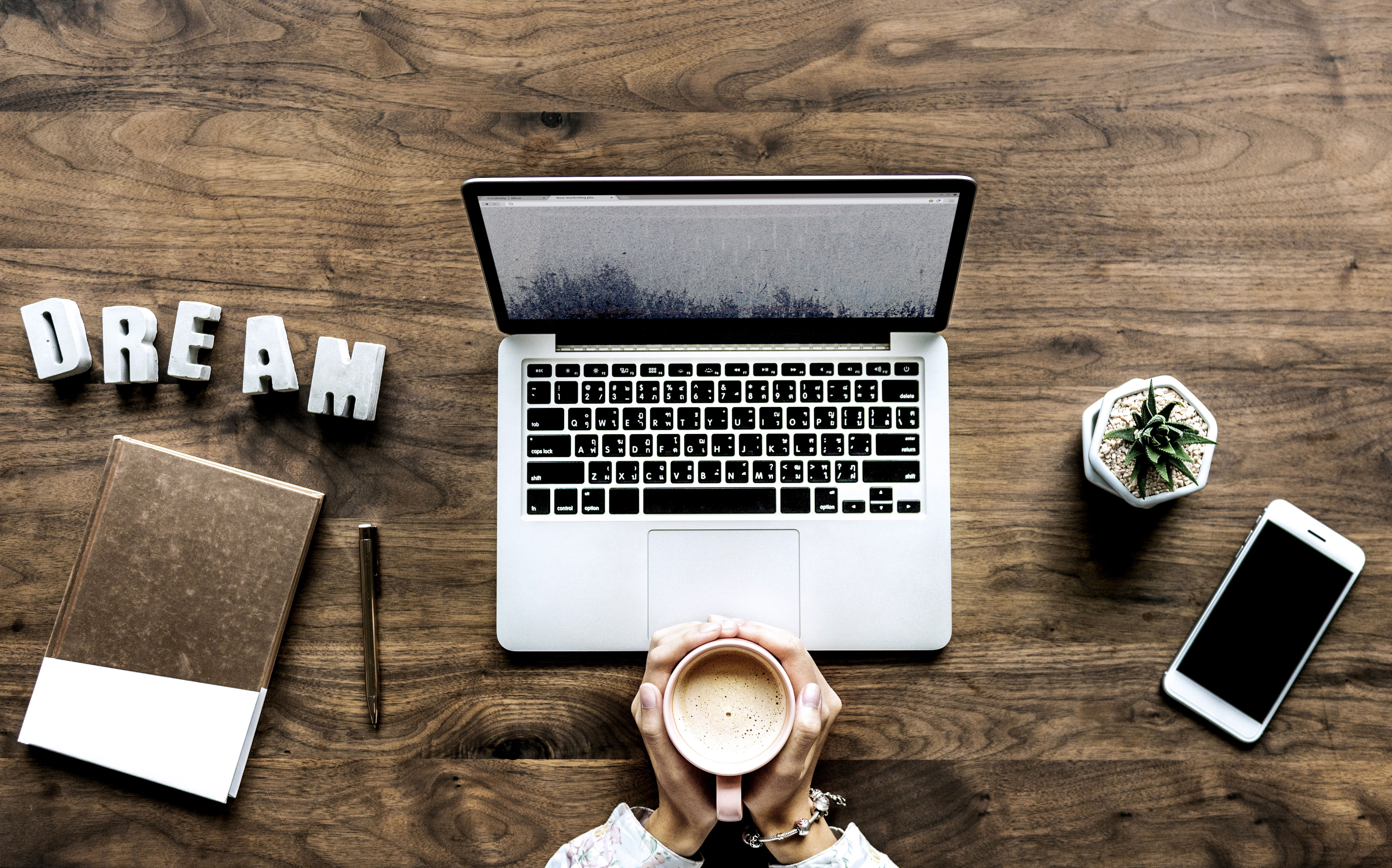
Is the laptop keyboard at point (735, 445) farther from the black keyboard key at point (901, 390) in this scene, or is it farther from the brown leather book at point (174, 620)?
the brown leather book at point (174, 620)

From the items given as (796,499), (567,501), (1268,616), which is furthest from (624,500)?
(1268,616)

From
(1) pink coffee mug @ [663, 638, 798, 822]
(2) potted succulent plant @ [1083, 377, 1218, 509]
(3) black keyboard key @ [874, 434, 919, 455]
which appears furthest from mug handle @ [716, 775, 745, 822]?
(2) potted succulent plant @ [1083, 377, 1218, 509]

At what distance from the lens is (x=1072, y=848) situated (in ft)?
3.08

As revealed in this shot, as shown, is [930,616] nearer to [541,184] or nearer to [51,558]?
[541,184]

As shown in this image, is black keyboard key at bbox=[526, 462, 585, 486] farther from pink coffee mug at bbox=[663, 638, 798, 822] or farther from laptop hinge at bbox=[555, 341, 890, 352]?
pink coffee mug at bbox=[663, 638, 798, 822]

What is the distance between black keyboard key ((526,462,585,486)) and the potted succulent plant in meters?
0.56

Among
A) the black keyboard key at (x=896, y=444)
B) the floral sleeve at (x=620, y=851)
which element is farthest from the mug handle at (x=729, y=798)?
the black keyboard key at (x=896, y=444)

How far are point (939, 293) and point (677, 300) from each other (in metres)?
0.28

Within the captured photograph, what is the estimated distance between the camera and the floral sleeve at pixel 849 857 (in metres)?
0.88

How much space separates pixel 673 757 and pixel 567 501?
0.30 metres

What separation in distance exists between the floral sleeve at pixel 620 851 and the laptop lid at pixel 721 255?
54cm

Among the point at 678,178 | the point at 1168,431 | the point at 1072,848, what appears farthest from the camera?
the point at 1072,848

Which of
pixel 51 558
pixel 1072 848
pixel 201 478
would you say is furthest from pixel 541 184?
pixel 1072 848

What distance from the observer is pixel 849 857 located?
88 centimetres
